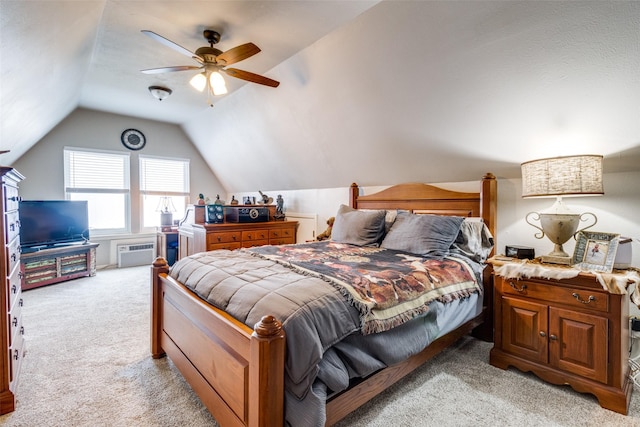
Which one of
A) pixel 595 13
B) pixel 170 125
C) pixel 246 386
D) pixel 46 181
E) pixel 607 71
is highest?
pixel 170 125

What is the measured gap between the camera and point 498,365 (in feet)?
6.86

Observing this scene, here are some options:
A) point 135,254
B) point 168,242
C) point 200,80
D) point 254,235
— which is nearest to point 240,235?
point 254,235

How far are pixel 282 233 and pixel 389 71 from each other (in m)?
2.85

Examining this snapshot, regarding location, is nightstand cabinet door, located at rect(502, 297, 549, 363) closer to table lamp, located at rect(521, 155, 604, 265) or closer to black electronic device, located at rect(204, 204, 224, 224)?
table lamp, located at rect(521, 155, 604, 265)

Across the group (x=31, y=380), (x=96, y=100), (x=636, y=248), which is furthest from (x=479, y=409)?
(x=96, y=100)

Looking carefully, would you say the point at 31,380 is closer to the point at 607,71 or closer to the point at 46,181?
the point at 46,181

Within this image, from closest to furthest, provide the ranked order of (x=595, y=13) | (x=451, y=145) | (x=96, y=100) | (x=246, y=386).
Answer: (x=246, y=386), (x=595, y=13), (x=451, y=145), (x=96, y=100)

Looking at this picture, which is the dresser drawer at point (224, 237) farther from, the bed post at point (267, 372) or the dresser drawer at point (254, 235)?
the bed post at point (267, 372)

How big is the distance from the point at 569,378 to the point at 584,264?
0.70m

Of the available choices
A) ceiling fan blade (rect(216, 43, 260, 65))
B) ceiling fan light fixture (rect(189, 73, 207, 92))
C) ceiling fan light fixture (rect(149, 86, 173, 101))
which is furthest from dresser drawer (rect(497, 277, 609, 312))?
ceiling fan light fixture (rect(149, 86, 173, 101))

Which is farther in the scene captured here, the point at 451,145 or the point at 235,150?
the point at 235,150

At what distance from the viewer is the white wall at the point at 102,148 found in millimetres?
4332

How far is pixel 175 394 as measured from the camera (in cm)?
177

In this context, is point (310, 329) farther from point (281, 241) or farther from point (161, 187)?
point (161, 187)
